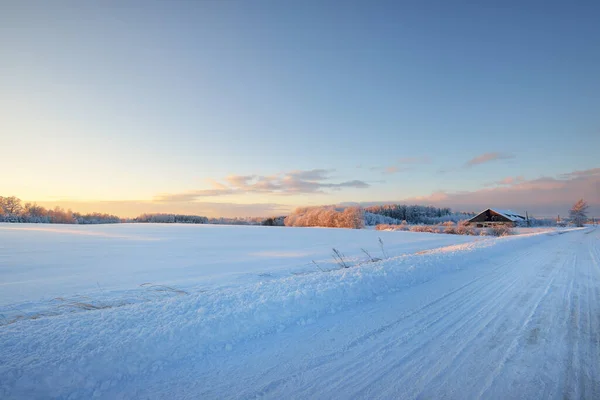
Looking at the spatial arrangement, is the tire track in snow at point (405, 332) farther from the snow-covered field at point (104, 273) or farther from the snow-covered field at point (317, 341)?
the snow-covered field at point (104, 273)

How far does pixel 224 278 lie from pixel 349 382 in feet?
22.0

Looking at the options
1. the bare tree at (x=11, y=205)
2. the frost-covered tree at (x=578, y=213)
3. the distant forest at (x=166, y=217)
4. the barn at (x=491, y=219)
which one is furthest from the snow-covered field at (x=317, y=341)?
the frost-covered tree at (x=578, y=213)

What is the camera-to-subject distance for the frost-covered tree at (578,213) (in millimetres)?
77244

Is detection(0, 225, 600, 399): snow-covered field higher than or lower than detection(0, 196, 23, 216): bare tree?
lower

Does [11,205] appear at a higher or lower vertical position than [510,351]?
higher

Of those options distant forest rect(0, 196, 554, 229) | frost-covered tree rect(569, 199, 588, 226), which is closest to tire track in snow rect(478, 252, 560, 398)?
distant forest rect(0, 196, 554, 229)

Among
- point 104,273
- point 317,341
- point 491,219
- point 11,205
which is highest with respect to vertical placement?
point 11,205

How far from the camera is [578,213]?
7869 cm

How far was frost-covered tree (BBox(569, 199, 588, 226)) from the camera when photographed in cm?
7724

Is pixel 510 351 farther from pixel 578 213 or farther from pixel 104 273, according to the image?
pixel 578 213

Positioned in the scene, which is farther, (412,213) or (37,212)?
(412,213)

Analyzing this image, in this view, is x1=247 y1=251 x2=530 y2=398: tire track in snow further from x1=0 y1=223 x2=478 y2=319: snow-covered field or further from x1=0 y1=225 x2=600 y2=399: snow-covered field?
x1=0 y1=223 x2=478 y2=319: snow-covered field

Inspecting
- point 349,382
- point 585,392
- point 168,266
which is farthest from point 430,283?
point 168,266

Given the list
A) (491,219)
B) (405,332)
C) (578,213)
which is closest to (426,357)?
(405,332)
